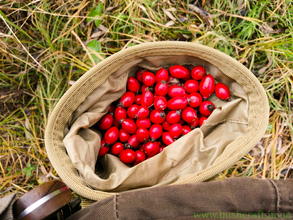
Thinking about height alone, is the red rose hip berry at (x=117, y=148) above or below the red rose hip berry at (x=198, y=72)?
below

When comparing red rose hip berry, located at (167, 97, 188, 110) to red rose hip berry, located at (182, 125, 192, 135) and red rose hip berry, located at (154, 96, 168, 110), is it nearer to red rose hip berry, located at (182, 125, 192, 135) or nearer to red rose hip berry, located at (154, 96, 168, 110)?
red rose hip berry, located at (154, 96, 168, 110)

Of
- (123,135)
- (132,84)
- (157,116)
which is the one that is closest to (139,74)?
(132,84)

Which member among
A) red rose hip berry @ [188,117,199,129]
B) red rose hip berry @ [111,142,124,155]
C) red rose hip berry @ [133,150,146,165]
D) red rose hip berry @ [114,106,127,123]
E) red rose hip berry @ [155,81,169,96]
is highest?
red rose hip berry @ [155,81,169,96]

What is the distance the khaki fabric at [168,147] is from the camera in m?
1.23

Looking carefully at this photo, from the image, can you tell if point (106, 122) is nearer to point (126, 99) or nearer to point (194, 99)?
point (126, 99)

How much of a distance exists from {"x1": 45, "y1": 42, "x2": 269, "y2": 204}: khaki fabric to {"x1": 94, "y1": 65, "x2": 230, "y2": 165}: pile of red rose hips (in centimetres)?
6

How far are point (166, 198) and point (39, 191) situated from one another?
50 cm

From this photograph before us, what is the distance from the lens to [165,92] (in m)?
1.53

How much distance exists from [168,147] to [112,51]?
884mm

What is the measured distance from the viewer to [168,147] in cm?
141

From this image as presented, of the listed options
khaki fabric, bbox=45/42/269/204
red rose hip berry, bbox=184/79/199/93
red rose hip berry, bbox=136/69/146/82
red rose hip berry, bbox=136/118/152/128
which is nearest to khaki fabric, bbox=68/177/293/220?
khaki fabric, bbox=45/42/269/204

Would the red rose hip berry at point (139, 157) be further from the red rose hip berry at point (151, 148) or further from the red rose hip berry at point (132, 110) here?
the red rose hip berry at point (132, 110)

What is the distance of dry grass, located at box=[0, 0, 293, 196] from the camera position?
1809 millimetres

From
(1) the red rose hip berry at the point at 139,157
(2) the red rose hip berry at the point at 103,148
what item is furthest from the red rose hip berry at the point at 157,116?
(2) the red rose hip berry at the point at 103,148
